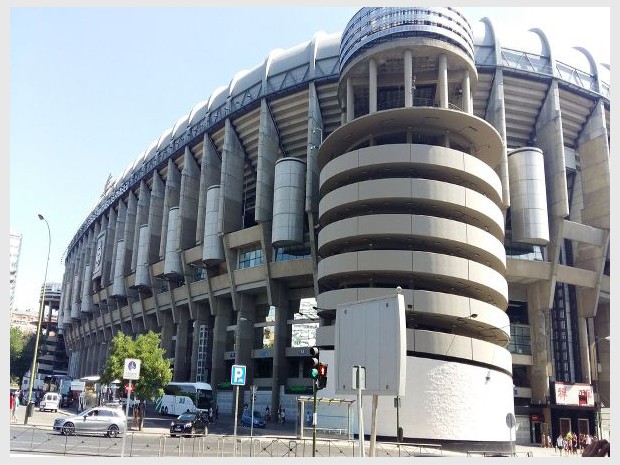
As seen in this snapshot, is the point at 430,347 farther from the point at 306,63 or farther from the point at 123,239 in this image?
the point at 123,239

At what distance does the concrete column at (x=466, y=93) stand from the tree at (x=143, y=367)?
3319 cm

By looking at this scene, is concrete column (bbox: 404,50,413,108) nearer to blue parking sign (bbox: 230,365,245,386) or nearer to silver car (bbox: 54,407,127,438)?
blue parking sign (bbox: 230,365,245,386)

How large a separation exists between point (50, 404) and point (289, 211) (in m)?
29.6

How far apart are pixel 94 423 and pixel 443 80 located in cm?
3848

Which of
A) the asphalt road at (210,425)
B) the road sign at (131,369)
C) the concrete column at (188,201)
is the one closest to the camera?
the road sign at (131,369)

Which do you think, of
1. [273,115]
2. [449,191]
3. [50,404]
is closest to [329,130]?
[273,115]

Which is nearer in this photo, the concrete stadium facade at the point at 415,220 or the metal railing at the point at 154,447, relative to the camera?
the metal railing at the point at 154,447

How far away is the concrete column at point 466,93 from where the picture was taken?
50.7 m

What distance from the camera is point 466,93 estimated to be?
51.1 meters

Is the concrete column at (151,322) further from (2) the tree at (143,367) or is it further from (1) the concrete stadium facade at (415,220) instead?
(2) the tree at (143,367)

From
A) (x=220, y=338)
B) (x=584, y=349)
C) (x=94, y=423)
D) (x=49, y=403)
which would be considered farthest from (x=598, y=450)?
(x=220, y=338)

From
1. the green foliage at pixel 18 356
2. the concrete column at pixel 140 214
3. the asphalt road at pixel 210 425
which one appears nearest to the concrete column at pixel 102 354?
the concrete column at pixel 140 214

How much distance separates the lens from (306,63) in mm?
60594

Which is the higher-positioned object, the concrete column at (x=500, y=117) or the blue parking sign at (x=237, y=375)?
the concrete column at (x=500, y=117)
